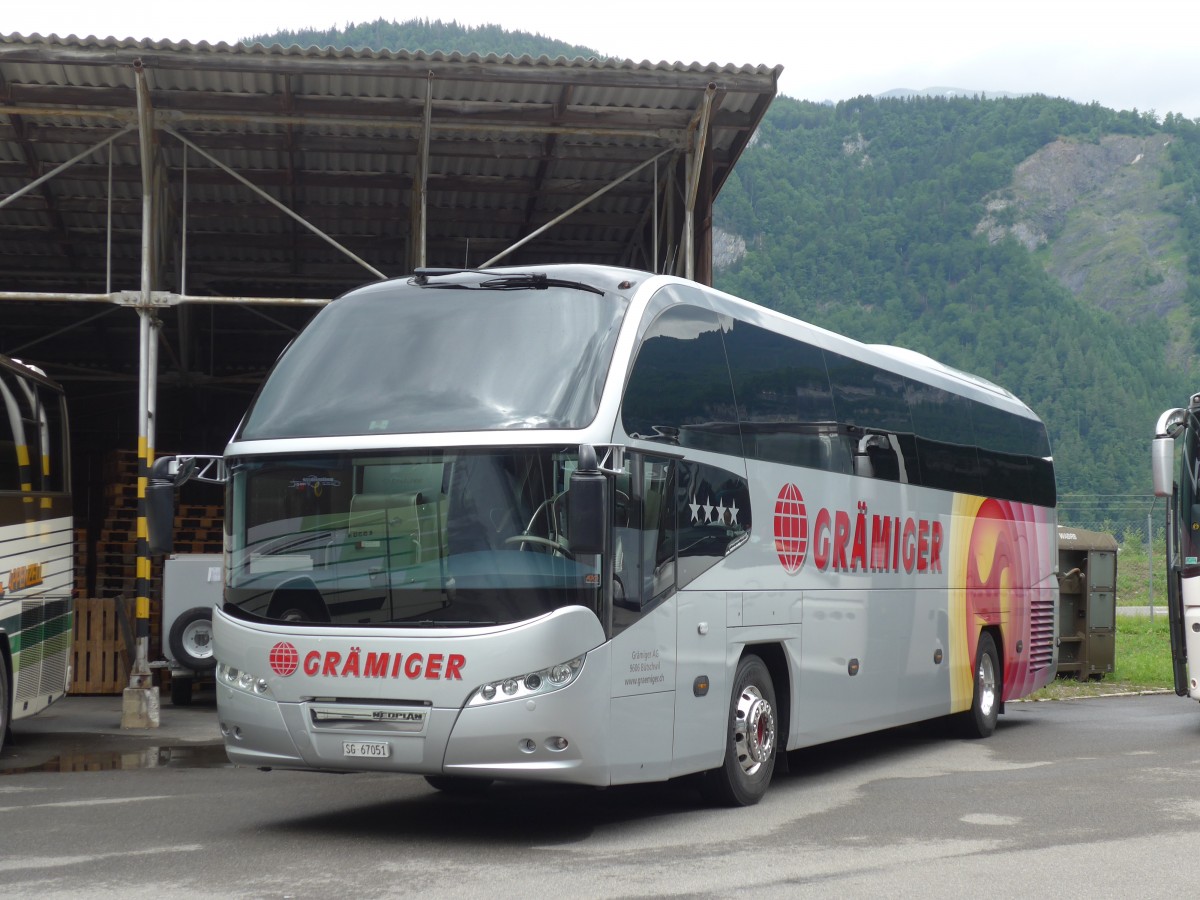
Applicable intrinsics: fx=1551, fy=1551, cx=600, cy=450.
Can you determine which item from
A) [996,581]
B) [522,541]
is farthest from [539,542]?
[996,581]

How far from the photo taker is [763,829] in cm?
900

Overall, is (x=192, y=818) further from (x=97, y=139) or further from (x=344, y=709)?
(x=97, y=139)

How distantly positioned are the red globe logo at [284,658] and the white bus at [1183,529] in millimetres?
8388

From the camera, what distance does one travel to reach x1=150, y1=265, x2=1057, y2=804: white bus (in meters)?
8.23

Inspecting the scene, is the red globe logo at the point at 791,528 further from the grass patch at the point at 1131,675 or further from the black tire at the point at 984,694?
the grass patch at the point at 1131,675

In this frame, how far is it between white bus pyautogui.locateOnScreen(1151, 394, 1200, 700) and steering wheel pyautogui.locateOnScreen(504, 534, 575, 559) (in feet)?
24.3

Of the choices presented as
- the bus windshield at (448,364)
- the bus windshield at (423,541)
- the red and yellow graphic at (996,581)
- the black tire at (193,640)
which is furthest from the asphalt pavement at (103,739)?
the red and yellow graphic at (996,581)

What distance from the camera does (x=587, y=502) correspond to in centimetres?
797

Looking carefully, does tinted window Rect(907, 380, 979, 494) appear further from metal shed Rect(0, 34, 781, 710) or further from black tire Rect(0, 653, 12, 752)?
black tire Rect(0, 653, 12, 752)

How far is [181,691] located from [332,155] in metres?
6.61

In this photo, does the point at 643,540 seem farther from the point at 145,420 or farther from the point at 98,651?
the point at 98,651

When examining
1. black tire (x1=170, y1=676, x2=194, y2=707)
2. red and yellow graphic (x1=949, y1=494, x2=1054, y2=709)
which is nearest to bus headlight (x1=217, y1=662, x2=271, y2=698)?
red and yellow graphic (x1=949, y1=494, x2=1054, y2=709)

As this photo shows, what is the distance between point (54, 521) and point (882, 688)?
295 inches

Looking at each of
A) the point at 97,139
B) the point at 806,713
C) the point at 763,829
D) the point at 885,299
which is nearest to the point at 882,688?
the point at 806,713
